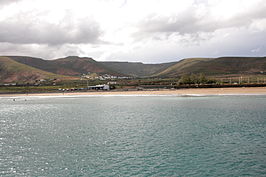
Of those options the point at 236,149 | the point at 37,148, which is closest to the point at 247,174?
the point at 236,149

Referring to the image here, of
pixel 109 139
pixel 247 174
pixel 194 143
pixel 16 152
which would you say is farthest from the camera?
pixel 109 139

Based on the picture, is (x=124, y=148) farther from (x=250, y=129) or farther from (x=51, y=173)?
(x=250, y=129)

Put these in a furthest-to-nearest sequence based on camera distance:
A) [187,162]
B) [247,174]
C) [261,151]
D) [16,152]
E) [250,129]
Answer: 1. [250,129]
2. [16,152]
3. [261,151]
4. [187,162]
5. [247,174]

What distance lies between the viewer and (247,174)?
56.9 ft

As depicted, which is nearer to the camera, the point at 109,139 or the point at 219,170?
the point at 219,170

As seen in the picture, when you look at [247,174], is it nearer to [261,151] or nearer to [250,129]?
[261,151]

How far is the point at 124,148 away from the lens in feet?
80.0

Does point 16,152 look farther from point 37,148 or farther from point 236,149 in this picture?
point 236,149

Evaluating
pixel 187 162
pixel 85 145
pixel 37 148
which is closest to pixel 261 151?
pixel 187 162

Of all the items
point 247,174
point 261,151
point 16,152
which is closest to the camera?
point 247,174

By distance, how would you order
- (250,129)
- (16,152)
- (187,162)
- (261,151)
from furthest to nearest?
(250,129)
(16,152)
(261,151)
(187,162)

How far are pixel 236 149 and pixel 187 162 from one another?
21.0 ft

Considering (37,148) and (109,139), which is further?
(109,139)

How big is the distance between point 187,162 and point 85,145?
1168 centimetres
